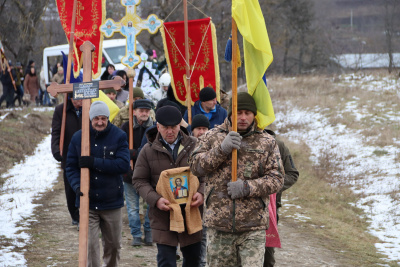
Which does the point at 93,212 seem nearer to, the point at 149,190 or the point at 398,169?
the point at 149,190

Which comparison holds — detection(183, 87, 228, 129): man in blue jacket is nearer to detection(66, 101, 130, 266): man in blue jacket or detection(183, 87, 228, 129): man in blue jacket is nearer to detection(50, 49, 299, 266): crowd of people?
detection(50, 49, 299, 266): crowd of people

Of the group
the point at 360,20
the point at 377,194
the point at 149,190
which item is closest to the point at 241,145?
the point at 149,190

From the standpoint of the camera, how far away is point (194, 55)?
10156mm

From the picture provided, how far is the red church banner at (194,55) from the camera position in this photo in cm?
1002

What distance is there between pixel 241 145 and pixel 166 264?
1393 millimetres

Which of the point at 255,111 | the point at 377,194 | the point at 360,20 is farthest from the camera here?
the point at 360,20

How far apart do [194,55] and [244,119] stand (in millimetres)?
5043

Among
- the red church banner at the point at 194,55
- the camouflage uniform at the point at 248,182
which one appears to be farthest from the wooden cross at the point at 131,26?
the camouflage uniform at the point at 248,182

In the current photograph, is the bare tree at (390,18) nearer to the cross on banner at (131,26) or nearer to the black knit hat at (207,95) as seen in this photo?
the cross on banner at (131,26)

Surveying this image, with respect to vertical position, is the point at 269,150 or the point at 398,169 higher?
the point at 269,150

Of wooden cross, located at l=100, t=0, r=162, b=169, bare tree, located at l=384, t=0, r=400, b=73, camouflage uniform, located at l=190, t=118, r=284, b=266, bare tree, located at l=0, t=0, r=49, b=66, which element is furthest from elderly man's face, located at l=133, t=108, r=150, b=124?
bare tree, located at l=384, t=0, r=400, b=73

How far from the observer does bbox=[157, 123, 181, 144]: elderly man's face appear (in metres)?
5.91

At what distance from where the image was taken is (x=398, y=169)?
13.6 meters

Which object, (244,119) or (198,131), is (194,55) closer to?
(198,131)
